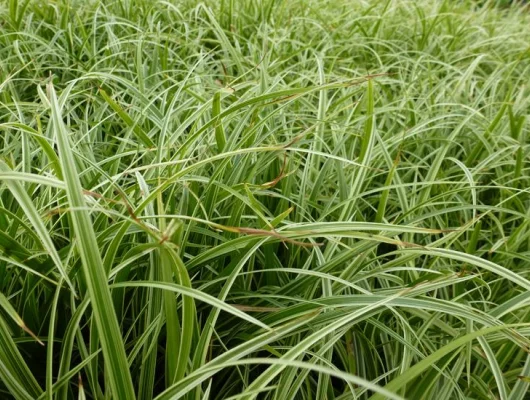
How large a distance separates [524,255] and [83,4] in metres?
2.14

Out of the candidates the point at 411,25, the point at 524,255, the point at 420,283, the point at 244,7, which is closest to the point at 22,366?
the point at 420,283

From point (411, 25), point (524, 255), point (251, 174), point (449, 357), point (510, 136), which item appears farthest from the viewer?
point (411, 25)

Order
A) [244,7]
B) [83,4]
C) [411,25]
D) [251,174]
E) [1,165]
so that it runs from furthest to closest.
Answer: [411,25], [244,7], [83,4], [251,174], [1,165]

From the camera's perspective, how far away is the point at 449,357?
3.24 feet

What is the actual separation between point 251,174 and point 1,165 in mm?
520

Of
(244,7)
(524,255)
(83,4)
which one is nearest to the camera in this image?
(524,255)

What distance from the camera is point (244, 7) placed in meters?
2.76

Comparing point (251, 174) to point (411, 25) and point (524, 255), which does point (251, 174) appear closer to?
point (524, 255)

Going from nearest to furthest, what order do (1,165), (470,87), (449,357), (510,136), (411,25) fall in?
(1,165), (449,357), (510,136), (470,87), (411,25)

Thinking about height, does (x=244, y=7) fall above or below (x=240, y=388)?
above

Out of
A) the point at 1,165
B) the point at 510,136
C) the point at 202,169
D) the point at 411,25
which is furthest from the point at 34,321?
the point at 411,25

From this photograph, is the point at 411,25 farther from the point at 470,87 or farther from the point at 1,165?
the point at 1,165

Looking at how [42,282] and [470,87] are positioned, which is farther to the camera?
[470,87]

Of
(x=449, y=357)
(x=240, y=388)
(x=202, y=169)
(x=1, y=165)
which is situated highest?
(x=1, y=165)
